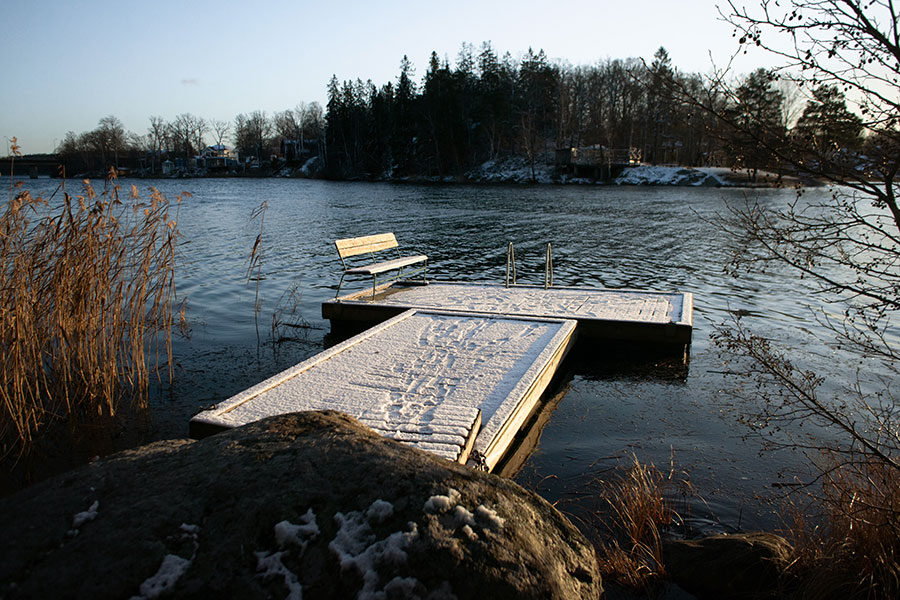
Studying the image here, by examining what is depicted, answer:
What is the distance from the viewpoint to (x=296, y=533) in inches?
81.4

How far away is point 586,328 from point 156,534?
7315 millimetres

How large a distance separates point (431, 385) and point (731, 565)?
2.95 metres

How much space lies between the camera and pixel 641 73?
312 centimetres

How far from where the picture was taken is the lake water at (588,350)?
5.54 meters

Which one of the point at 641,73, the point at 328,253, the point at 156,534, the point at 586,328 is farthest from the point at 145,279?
the point at 328,253

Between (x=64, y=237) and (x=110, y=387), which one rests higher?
(x=64, y=237)

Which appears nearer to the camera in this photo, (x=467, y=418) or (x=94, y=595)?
(x=94, y=595)

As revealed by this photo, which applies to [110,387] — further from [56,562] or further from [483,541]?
[483,541]

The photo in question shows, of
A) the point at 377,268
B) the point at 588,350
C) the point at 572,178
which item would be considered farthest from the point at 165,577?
the point at 572,178

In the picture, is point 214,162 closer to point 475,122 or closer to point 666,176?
point 475,122

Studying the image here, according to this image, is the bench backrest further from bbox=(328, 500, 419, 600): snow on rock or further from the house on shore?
the house on shore

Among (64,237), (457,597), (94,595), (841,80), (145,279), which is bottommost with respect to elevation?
(457,597)

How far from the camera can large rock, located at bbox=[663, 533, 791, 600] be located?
3.45m

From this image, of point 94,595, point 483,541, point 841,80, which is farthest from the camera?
point 841,80
